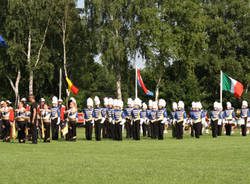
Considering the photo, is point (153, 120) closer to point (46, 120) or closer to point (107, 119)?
point (107, 119)

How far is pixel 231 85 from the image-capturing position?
40.7 m

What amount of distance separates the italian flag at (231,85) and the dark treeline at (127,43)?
15193 millimetres

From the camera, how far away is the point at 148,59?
5650 centimetres

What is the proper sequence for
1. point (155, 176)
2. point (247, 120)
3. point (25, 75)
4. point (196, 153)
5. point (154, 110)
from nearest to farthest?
1. point (155, 176)
2. point (196, 153)
3. point (154, 110)
4. point (247, 120)
5. point (25, 75)

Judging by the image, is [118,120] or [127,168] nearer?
[127,168]

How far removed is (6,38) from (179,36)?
16929 mm

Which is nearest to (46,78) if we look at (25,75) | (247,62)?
(25,75)

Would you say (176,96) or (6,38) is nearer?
(6,38)

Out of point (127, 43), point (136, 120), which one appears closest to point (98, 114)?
point (136, 120)

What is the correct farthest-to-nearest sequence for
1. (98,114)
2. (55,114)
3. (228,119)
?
(228,119) → (98,114) → (55,114)

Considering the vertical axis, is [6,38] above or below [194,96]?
above

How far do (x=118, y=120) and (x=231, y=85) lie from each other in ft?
44.7

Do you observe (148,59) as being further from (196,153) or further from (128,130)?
(196,153)

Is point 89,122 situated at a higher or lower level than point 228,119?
lower
